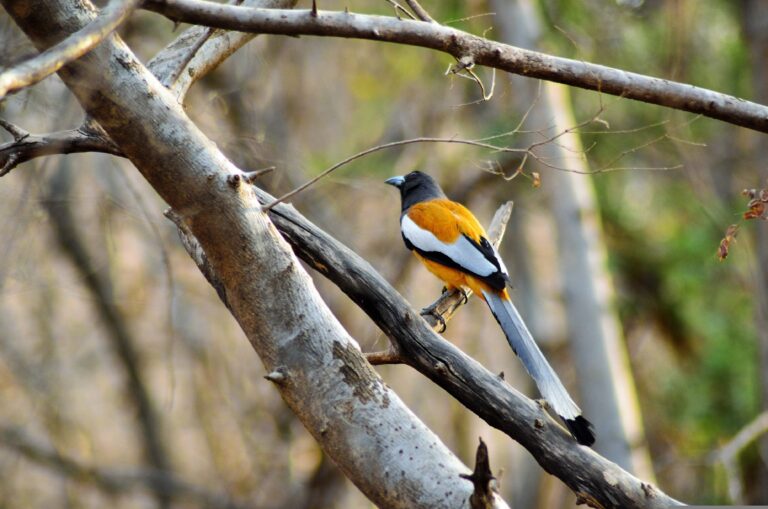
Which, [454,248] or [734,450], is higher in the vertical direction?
[734,450]

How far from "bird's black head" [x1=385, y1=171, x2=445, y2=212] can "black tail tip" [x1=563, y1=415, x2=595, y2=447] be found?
2560 mm

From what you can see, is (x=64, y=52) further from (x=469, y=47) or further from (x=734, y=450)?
(x=734, y=450)

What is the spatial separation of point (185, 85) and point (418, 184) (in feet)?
7.47

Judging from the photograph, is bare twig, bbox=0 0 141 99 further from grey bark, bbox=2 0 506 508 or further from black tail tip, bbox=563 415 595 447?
black tail tip, bbox=563 415 595 447

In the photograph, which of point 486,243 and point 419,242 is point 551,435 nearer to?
point 486,243

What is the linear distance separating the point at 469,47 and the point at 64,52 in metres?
1.30

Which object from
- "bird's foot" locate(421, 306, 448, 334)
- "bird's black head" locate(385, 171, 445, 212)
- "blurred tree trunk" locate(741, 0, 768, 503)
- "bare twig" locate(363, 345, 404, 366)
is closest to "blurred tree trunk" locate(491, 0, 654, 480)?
"blurred tree trunk" locate(741, 0, 768, 503)

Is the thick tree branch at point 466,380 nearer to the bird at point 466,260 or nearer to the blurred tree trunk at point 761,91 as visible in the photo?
the bird at point 466,260

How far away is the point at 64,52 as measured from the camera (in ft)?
7.23

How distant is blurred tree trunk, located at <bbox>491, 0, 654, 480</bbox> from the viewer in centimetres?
805

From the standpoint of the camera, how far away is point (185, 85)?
3.77 m

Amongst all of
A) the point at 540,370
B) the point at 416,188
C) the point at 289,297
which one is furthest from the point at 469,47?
the point at 416,188

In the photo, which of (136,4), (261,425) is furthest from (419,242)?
(261,425)

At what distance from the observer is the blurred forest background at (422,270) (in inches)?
324
